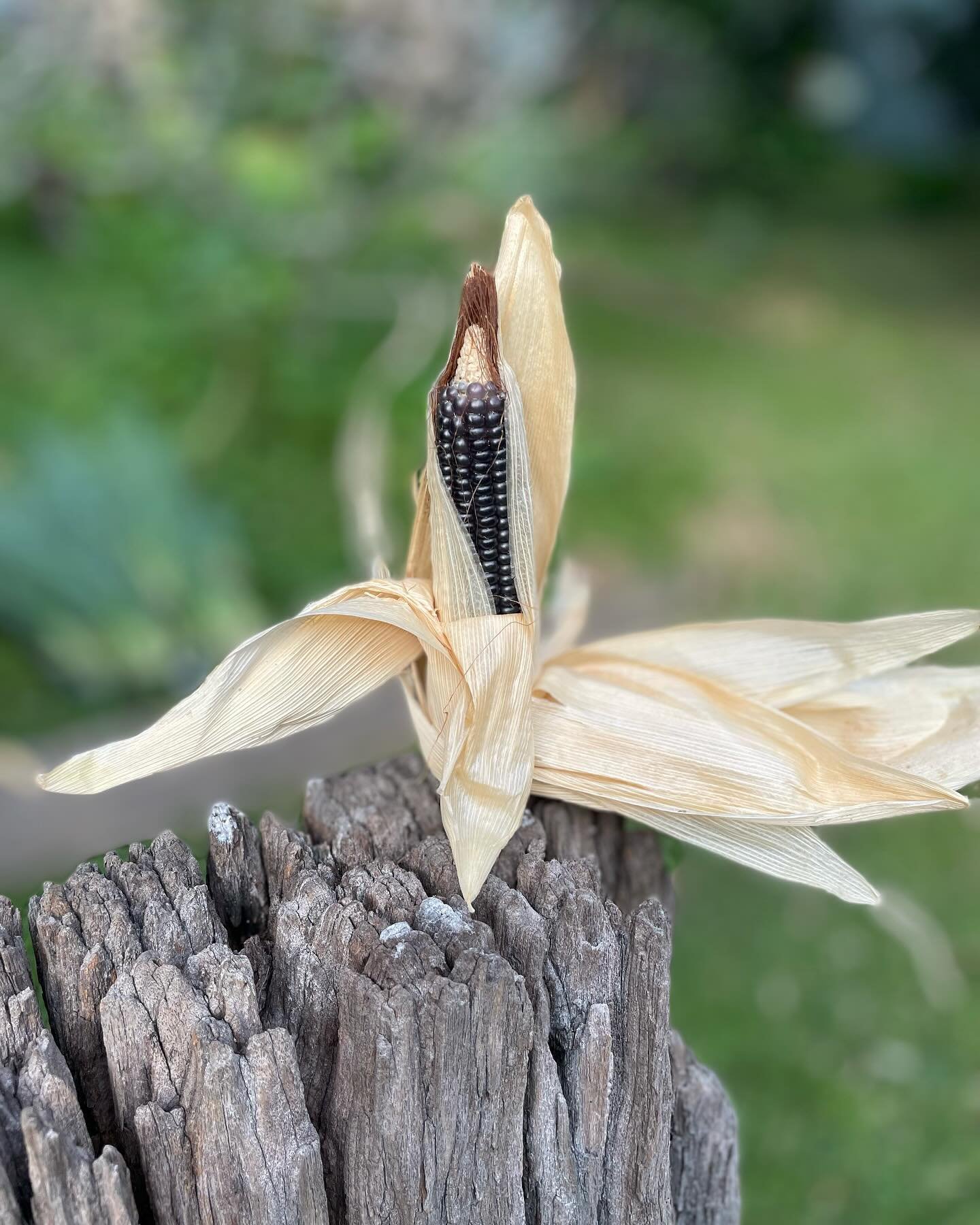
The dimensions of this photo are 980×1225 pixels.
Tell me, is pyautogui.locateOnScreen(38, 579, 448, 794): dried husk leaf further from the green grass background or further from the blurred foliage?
the blurred foliage

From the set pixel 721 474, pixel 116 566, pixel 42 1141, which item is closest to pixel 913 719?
pixel 42 1141

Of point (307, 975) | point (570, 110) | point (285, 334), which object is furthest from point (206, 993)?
point (570, 110)

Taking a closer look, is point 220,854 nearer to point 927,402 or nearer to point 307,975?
point 307,975

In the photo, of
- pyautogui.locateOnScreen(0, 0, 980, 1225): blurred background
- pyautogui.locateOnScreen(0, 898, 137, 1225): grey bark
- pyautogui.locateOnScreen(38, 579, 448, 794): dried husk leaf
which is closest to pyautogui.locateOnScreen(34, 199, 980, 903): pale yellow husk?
pyautogui.locateOnScreen(38, 579, 448, 794): dried husk leaf

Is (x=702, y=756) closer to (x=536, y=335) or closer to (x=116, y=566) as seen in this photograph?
(x=536, y=335)

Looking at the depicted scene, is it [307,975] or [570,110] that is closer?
[307,975]

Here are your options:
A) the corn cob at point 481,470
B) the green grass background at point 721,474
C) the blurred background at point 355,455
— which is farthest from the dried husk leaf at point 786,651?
the green grass background at point 721,474

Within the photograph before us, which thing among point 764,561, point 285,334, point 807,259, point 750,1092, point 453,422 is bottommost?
point 750,1092
